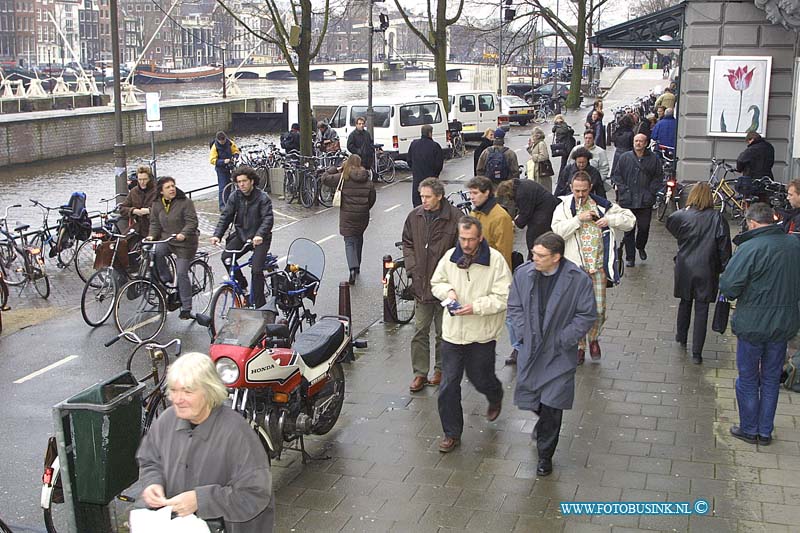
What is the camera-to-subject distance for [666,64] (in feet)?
228

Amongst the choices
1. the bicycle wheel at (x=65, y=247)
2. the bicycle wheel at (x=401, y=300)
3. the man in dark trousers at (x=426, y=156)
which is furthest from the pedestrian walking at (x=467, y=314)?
the man in dark trousers at (x=426, y=156)

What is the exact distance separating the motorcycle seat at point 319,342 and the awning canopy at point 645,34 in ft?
39.0

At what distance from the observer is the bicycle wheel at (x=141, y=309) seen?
10.2 meters

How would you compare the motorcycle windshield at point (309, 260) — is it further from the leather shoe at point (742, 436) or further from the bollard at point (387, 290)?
the leather shoe at point (742, 436)

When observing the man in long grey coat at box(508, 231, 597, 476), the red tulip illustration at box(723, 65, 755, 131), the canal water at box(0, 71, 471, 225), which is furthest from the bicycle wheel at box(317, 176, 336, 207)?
the man in long grey coat at box(508, 231, 597, 476)

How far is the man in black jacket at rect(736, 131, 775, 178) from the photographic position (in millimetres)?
14539

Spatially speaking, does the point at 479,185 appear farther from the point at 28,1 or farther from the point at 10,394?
the point at 28,1

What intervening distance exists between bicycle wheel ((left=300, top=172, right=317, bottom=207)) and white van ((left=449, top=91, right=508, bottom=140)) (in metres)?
11.8

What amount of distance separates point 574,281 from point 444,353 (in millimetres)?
1113

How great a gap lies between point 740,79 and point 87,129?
31.9 metres

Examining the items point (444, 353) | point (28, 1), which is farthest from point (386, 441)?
point (28, 1)

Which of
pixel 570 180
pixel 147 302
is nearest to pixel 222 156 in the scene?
pixel 147 302

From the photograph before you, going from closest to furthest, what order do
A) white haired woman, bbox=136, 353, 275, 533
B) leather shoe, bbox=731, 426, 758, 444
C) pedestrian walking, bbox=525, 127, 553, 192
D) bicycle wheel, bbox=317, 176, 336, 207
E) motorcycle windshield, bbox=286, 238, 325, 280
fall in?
white haired woman, bbox=136, 353, 275, 533, leather shoe, bbox=731, 426, 758, 444, motorcycle windshield, bbox=286, 238, 325, 280, pedestrian walking, bbox=525, 127, 553, 192, bicycle wheel, bbox=317, 176, 336, 207

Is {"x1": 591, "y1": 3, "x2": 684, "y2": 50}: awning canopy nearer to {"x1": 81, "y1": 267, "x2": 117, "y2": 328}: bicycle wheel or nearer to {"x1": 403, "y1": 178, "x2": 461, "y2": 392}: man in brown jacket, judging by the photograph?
{"x1": 81, "y1": 267, "x2": 117, "y2": 328}: bicycle wheel
